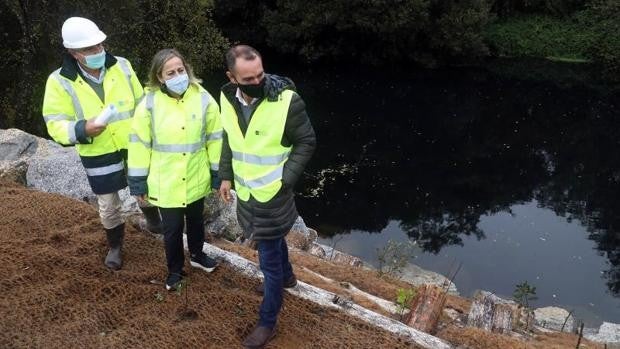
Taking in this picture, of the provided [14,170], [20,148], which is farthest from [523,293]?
[20,148]

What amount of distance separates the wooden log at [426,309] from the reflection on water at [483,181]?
727 cm

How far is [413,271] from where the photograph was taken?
1149 centimetres

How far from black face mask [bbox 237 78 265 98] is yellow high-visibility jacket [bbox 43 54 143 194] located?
147cm

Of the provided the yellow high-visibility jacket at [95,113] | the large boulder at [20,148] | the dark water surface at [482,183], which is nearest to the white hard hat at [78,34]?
the yellow high-visibility jacket at [95,113]

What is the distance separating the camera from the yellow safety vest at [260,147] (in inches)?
149

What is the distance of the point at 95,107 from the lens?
4602 mm

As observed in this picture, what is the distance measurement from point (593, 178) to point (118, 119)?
16349 mm

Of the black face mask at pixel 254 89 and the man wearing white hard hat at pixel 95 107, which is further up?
the black face mask at pixel 254 89

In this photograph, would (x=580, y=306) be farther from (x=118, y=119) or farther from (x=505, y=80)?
(x=505, y=80)

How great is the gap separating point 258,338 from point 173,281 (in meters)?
1.06

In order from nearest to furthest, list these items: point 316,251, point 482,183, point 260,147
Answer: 1. point 260,147
2. point 316,251
3. point 482,183

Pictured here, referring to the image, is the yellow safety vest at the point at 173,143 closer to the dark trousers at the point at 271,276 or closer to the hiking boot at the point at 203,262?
the hiking boot at the point at 203,262

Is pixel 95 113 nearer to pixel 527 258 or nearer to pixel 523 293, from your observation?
pixel 523 293

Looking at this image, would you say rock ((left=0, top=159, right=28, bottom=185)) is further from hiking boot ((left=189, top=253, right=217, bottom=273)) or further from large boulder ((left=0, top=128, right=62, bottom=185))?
hiking boot ((left=189, top=253, right=217, bottom=273))
